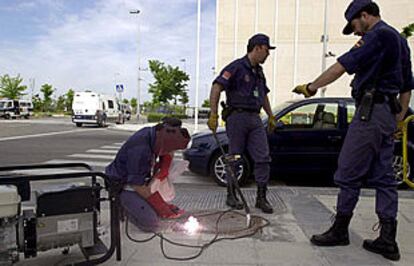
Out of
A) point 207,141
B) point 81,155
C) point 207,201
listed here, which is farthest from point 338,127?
point 81,155

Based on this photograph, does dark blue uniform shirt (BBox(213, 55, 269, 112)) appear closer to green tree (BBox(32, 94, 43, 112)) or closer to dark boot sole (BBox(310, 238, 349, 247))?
dark boot sole (BBox(310, 238, 349, 247))

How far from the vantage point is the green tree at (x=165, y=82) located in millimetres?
34094

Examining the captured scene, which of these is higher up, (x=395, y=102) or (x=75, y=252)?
(x=395, y=102)

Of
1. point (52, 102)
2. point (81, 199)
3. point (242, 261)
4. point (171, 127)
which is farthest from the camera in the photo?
point (52, 102)

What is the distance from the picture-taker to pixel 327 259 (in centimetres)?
299

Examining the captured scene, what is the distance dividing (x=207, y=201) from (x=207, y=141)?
1.61m

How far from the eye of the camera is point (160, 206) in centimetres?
386

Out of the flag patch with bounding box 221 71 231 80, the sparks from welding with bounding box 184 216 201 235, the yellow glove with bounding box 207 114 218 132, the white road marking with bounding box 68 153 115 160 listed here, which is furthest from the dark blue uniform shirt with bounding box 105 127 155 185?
the white road marking with bounding box 68 153 115 160

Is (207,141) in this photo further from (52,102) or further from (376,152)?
(52,102)

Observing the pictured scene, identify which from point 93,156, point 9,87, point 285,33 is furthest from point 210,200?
point 9,87

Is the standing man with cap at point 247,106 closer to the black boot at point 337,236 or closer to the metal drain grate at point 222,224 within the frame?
the metal drain grate at point 222,224

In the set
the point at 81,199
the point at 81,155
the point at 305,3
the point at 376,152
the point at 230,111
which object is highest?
the point at 305,3

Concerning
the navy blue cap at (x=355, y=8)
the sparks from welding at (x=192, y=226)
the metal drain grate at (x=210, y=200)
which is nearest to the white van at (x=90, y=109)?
the metal drain grate at (x=210, y=200)

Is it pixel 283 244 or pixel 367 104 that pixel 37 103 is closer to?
pixel 283 244
